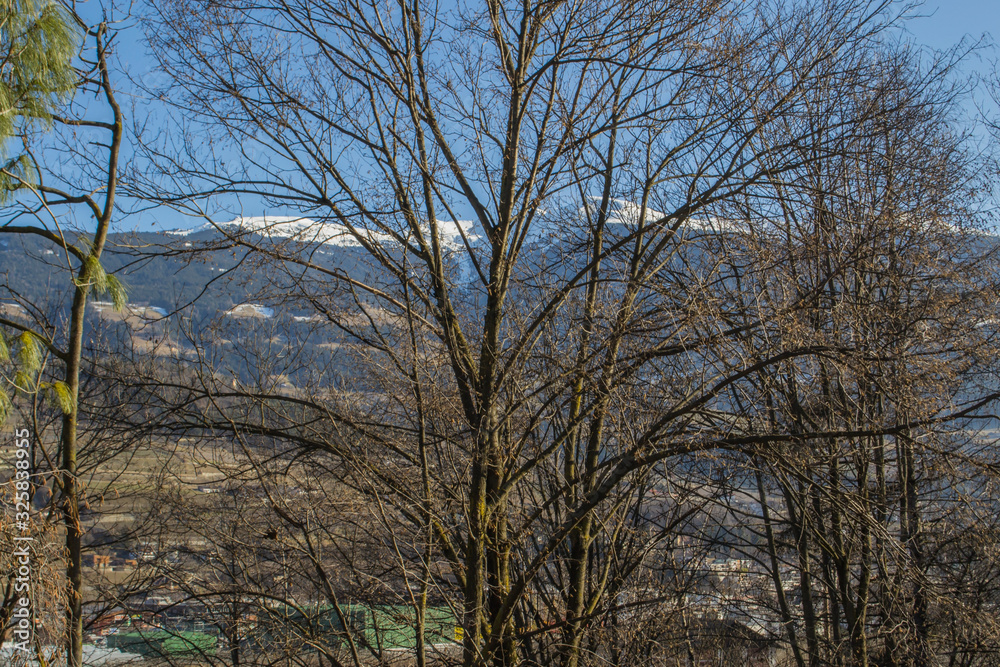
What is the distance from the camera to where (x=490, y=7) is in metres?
6.23

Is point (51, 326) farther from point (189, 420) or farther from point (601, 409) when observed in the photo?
point (601, 409)

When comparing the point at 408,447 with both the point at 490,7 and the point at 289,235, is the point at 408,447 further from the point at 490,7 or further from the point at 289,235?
the point at 490,7

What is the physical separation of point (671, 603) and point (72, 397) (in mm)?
6672

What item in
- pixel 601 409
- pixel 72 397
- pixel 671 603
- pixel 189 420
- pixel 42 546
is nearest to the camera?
pixel 42 546

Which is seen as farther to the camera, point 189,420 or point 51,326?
point 51,326

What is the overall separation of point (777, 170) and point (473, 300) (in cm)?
405

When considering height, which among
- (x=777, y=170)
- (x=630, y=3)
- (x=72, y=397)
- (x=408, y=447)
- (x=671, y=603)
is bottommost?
(x=671, y=603)

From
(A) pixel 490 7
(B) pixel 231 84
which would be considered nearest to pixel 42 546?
(B) pixel 231 84

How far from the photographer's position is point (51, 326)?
7078 millimetres

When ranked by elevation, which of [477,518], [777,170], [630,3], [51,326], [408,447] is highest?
[630,3]

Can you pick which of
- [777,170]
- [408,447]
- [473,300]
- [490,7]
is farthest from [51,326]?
[777,170]

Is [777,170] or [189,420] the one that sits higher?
[777,170]

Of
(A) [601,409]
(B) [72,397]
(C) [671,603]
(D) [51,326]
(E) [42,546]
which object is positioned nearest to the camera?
(E) [42,546]

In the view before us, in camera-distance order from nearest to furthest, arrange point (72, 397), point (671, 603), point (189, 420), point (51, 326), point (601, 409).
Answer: point (72, 397), point (601, 409), point (189, 420), point (51, 326), point (671, 603)
